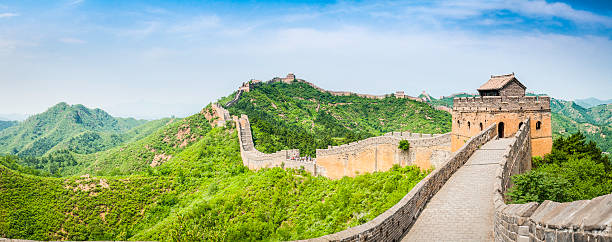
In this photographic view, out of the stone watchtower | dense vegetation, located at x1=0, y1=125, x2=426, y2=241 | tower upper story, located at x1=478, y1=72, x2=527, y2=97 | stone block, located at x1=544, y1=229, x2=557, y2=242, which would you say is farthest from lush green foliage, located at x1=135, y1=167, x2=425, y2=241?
stone block, located at x1=544, y1=229, x2=557, y2=242

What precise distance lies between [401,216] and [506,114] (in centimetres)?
1284

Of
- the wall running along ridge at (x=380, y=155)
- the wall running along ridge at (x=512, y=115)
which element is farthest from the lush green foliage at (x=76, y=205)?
the wall running along ridge at (x=512, y=115)

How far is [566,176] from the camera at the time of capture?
14.4m

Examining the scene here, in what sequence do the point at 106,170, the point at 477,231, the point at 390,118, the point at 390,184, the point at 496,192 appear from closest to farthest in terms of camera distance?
the point at 477,231 → the point at 496,192 → the point at 390,184 → the point at 106,170 → the point at 390,118

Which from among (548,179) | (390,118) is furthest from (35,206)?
(390,118)

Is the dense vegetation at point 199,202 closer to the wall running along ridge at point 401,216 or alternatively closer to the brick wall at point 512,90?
the wall running along ridge at point 401,216

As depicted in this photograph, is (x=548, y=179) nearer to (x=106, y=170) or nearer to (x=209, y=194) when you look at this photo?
(x=209, y=194)

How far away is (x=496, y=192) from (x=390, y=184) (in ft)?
32.4

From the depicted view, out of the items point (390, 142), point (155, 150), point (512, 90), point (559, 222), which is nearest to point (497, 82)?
point (512, 90)

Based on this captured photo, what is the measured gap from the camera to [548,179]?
31.0 feet

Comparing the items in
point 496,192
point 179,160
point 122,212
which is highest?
point 496,192

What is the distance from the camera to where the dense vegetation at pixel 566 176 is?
9148 mm

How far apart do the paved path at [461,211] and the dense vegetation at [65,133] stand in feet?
237

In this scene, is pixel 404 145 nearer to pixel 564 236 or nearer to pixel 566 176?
pixel 566 176
